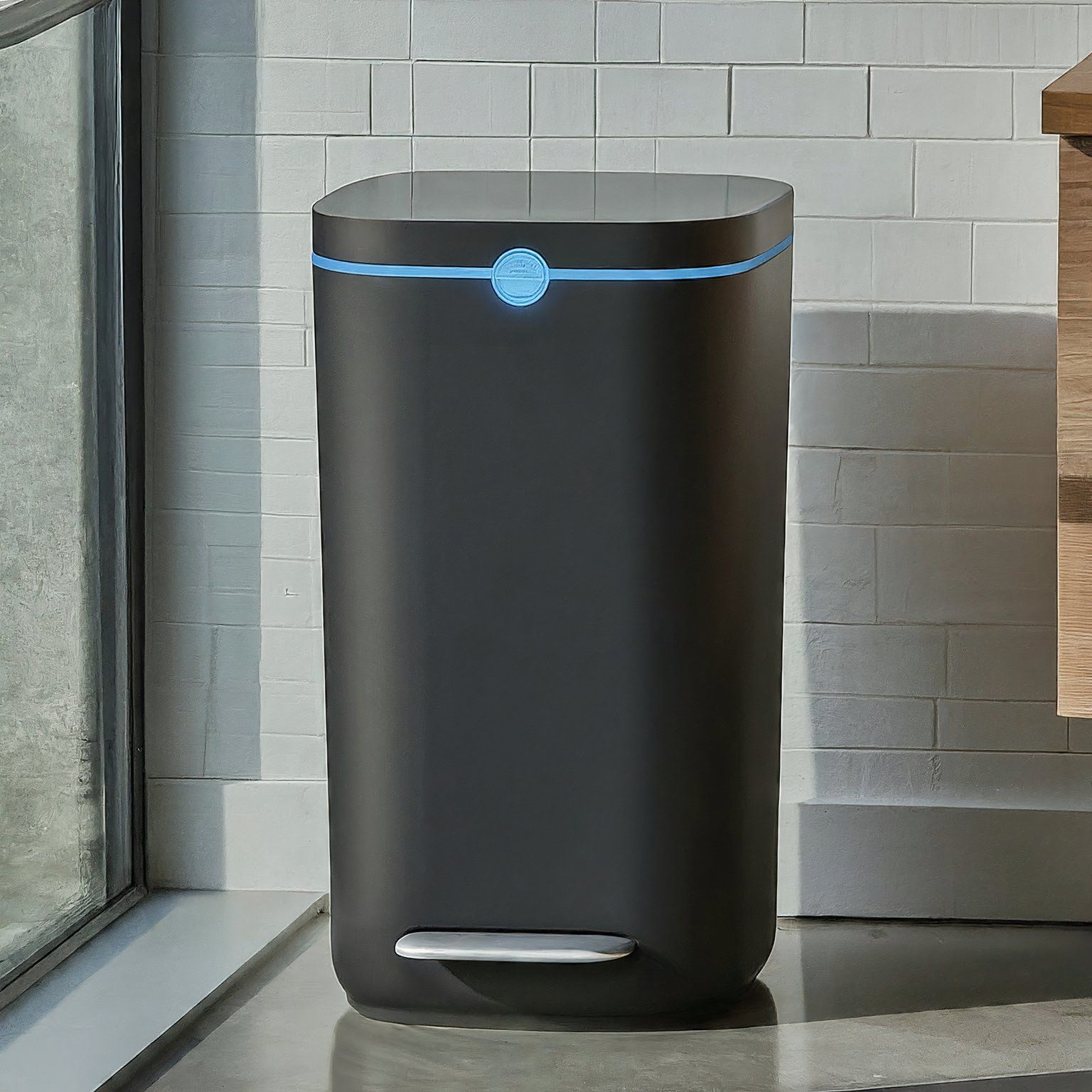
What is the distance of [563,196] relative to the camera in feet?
4.82

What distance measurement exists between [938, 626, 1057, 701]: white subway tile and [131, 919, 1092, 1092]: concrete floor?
1.11 ft

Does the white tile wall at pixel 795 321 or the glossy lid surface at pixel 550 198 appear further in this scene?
the white tile wall at pixel 795 321

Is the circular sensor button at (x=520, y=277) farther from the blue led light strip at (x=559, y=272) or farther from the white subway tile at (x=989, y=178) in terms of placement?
the white subway tile at (x=989, y=178)

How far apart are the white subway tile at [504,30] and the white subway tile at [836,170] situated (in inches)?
9.1

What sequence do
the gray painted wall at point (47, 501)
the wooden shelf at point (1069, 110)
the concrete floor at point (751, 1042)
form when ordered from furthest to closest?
the gray painted wall at point (47, 501) → the concrete floor at point (751, 1042) → the wooden shelf at point (1069, 110)

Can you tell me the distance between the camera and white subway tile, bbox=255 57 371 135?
6.02 ft

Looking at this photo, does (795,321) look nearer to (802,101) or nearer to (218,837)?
(802,101)

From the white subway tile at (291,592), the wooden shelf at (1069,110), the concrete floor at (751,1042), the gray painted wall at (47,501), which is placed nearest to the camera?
the wooden shelf at (1069,110)

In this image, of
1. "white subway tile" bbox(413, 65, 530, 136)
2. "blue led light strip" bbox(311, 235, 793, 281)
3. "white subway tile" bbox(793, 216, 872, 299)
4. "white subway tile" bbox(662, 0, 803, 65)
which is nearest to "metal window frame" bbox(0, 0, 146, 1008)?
"white subway tile" bbox(413, 65, 530, 136)

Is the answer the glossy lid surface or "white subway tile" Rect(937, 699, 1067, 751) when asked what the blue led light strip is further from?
"white subway tile" Rect(937, 699, 1067, 751)

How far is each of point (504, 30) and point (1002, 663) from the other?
1.05 m

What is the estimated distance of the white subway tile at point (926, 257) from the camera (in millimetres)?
1806

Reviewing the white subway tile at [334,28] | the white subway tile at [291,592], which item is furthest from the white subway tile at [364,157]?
the white subway tile at [291,592]

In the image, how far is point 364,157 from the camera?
72.6 inches
